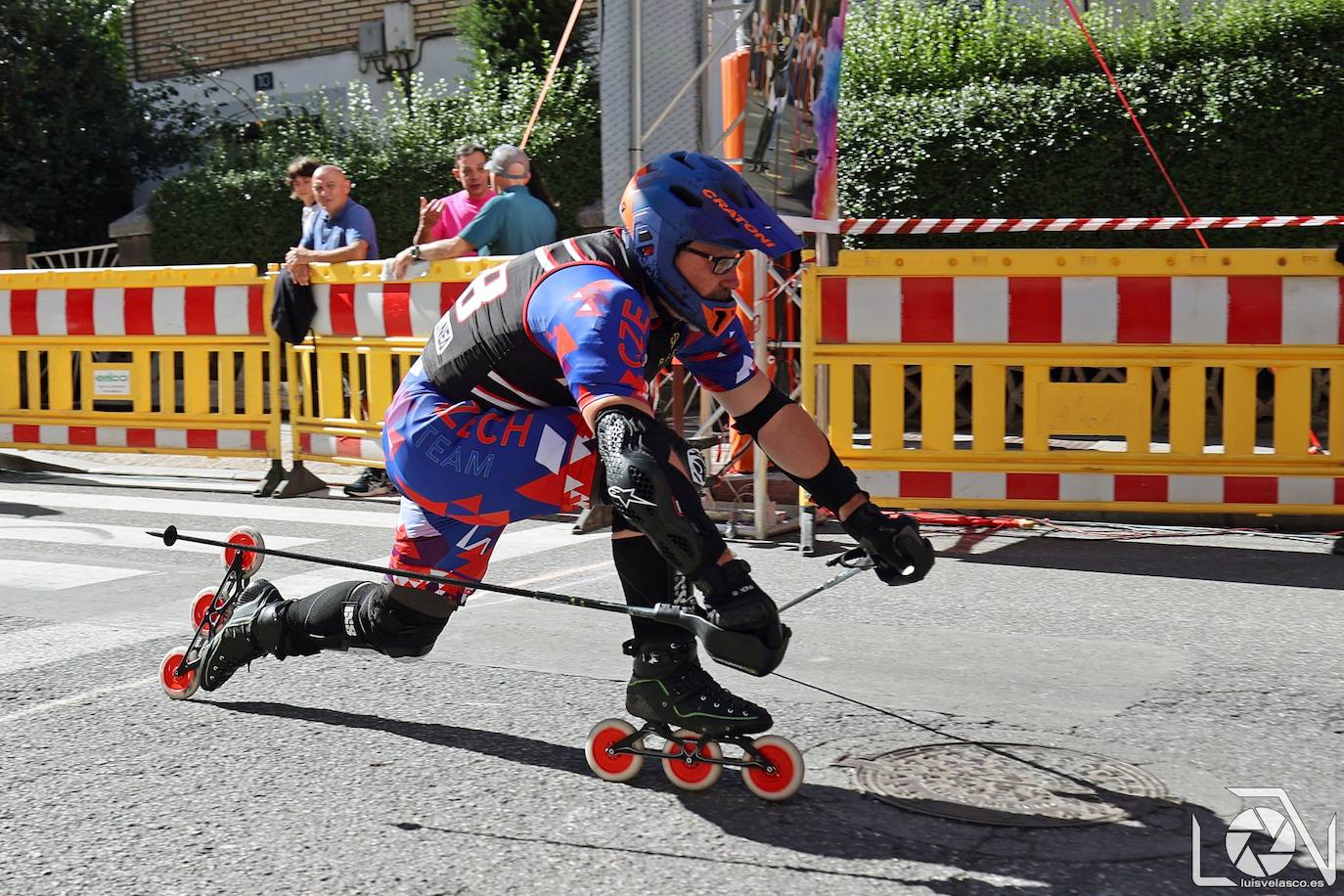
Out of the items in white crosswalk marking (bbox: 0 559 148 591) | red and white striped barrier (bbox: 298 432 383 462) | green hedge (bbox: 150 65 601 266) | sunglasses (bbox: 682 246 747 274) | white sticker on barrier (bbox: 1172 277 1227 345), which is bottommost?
→ white crosswalk marking (bbox: 0 559 148 591)

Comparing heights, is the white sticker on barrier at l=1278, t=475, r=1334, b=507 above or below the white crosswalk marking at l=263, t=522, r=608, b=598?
above

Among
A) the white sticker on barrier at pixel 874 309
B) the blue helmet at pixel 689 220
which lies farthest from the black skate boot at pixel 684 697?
the white sticker on barrier at pixel 874 309

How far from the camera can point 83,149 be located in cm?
1725

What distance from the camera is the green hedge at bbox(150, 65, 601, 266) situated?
47.3 ft

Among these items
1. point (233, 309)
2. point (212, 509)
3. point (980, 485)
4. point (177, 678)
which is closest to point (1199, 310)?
point (980, 485)

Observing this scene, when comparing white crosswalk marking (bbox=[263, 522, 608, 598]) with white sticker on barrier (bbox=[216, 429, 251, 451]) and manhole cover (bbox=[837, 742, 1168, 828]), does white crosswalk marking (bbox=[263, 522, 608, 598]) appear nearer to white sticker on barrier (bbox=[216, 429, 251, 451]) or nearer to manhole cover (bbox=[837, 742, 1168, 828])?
white sticker on barrier (bbox=[216, 429, 251, 451])

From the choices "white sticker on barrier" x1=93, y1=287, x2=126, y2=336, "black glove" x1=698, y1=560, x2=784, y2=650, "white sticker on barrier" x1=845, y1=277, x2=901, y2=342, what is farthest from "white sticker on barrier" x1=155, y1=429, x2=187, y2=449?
"black glove" x1=698, y1=560, x2=784, y2=650

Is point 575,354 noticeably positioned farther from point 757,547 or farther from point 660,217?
point 757,547

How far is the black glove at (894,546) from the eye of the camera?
11.6ft

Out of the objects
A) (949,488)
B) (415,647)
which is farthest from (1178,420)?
(415,647)

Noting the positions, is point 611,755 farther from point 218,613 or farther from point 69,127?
point 69,127

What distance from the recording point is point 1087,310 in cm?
719

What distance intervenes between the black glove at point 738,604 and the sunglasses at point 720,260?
708 millimetres

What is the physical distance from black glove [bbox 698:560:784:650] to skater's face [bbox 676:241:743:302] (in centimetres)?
67
